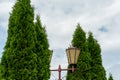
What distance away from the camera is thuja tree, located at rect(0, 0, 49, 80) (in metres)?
19.4

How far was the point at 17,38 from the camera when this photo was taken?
19891 millimetres

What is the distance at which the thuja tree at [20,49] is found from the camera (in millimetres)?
19439

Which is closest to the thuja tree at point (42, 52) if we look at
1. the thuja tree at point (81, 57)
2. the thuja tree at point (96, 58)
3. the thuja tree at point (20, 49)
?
the thuja tree at point (20, 49)

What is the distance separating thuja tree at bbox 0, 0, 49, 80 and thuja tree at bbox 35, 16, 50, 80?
25 cm

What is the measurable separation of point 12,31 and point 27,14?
1.29 m

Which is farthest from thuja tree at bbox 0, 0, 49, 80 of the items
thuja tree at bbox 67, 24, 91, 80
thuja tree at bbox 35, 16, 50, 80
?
thuja tree at bbox 67, 24, 91, 80

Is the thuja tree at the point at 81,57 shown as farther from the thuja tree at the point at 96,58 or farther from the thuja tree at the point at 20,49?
the thuja tree at the point at 20,49

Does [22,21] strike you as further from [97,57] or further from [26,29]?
[97,57]

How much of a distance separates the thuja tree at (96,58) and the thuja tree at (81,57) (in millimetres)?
1670

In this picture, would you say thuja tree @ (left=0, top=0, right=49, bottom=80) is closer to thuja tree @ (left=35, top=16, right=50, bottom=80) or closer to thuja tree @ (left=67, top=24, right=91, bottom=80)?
thuja tree @ (left=35, top=16, right=50, bottom=80)

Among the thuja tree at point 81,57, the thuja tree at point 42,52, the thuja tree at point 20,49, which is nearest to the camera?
the thuja tree at point 20,49

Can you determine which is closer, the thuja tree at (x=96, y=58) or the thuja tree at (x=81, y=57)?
the thuja tree at (x=81, y=57)

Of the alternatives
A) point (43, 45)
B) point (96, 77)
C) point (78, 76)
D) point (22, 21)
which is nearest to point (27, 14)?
point (22, 21)

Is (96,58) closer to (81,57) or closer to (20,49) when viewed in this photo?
(81,57)
